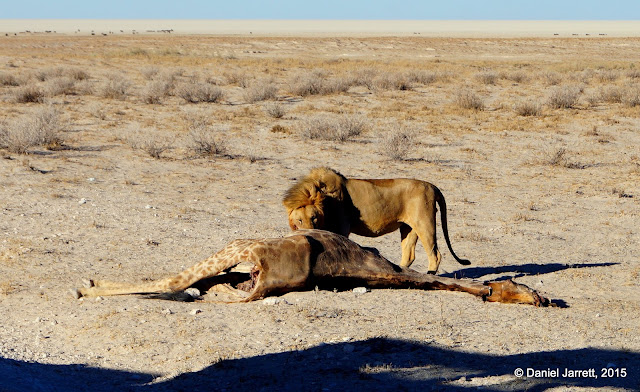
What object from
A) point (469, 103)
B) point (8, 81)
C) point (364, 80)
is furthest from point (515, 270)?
point (8, 81)

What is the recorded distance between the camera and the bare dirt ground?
5.43m

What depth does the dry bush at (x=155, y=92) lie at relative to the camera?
1001 inches

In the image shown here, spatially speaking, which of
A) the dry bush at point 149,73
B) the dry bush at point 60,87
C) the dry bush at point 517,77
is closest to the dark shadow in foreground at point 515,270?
the dry bush at point 60,87

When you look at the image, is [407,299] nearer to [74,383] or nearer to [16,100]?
[74,383]

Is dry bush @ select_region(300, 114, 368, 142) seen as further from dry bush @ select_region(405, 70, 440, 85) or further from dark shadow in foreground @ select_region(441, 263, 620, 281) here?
dry bush @ select_region(405, 70, 440, 85)

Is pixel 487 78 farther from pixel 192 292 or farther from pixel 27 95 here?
pixel 192 292

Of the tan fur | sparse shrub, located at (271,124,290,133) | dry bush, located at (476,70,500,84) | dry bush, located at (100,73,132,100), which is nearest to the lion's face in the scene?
the tan fur

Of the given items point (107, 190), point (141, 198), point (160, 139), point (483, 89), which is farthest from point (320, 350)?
point (483, 89)

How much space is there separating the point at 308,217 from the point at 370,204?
785mm

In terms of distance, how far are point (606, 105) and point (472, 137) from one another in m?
9.38

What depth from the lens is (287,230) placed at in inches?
402

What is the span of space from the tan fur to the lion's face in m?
0.35

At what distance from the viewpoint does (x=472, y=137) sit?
19.5 m

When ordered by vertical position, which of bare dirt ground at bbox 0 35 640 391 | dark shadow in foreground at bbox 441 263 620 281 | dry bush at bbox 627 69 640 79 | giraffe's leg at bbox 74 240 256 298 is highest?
dry bush at bbox 627 69 640 79
